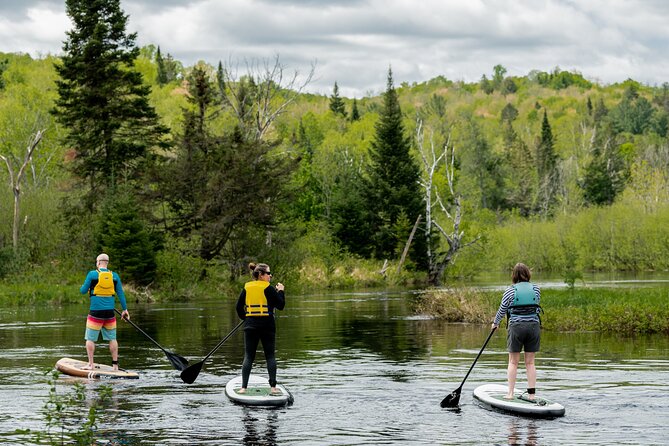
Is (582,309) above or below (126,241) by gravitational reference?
below

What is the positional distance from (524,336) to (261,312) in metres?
4.19

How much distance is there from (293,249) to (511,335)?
45825mm

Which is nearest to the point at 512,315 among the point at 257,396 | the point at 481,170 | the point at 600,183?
the point at 257,396

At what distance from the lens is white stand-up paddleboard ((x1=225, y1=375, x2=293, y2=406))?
16078 millimetres

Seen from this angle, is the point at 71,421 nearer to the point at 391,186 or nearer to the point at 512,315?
the point at 512,315

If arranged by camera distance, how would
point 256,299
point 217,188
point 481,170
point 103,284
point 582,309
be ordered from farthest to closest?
point 481,170 < point 217,188 < point 582,309 < point 103,284 < point 256,299

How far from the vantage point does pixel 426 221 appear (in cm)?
7388

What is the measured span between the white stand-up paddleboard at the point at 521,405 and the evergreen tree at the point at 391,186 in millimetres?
55796

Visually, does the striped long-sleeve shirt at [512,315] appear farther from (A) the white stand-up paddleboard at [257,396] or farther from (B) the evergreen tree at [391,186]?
(B) the evergreen tree at [391,186]

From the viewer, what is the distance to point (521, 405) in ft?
49.5

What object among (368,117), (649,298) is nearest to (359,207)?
(649,298)

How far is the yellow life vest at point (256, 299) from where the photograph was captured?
16312mm

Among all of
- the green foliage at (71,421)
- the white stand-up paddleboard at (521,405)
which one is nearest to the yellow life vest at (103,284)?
the green foliage at (71,421)

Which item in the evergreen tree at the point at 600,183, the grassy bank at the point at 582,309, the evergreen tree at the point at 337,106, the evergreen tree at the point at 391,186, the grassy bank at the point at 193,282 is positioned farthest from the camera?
the evergreen tree at the point at 337,106
